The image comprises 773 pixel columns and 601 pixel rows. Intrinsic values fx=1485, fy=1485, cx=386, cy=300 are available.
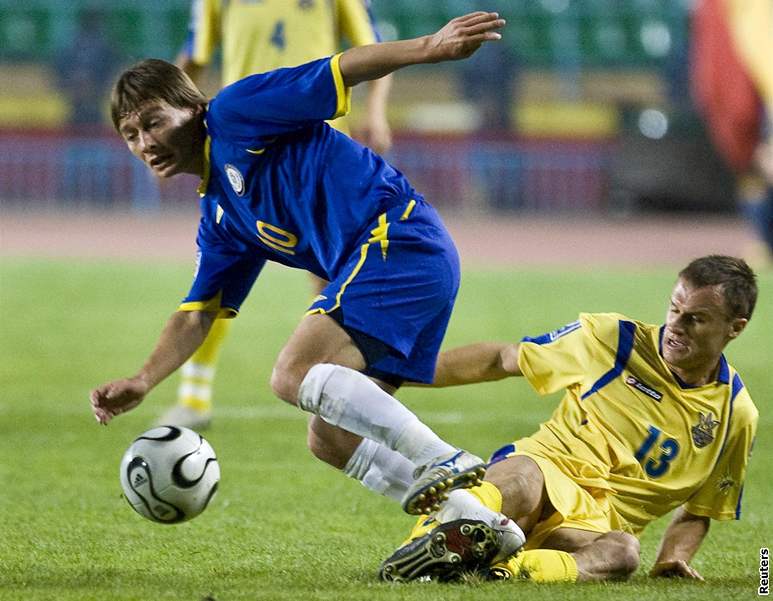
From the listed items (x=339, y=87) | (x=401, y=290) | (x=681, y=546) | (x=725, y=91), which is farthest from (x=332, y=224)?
(x=725, y=91)

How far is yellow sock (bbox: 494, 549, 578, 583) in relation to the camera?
162 inches

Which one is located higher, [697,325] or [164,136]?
[164,136]

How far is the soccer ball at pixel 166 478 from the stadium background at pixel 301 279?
0.65 feet

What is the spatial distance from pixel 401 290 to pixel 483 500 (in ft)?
2.08

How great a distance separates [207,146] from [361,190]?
50 cm

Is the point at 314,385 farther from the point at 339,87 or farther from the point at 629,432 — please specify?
the point at 629,432

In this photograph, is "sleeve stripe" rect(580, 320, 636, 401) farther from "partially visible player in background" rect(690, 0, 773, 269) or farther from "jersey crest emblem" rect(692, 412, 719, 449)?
"partially visible player in background" rect(690, 0, 773, 269)

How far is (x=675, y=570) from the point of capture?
429 cm

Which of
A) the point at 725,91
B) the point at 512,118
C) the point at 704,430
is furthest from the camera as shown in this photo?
the point at 512,118

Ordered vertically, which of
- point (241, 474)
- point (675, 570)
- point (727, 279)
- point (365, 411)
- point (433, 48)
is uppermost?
point (433, 48)

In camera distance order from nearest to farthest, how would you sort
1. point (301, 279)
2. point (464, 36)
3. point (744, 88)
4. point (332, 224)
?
1. point (464, 36)
2. point (332, 224)
3. point (301, 279)
4. point (744, 88)

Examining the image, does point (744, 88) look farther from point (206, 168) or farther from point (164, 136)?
point (164, 136)

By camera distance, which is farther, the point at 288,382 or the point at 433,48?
the point at 288,382

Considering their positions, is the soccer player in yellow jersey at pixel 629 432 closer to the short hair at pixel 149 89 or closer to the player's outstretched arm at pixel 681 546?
the player's outstretched arm at pixel 681 546
